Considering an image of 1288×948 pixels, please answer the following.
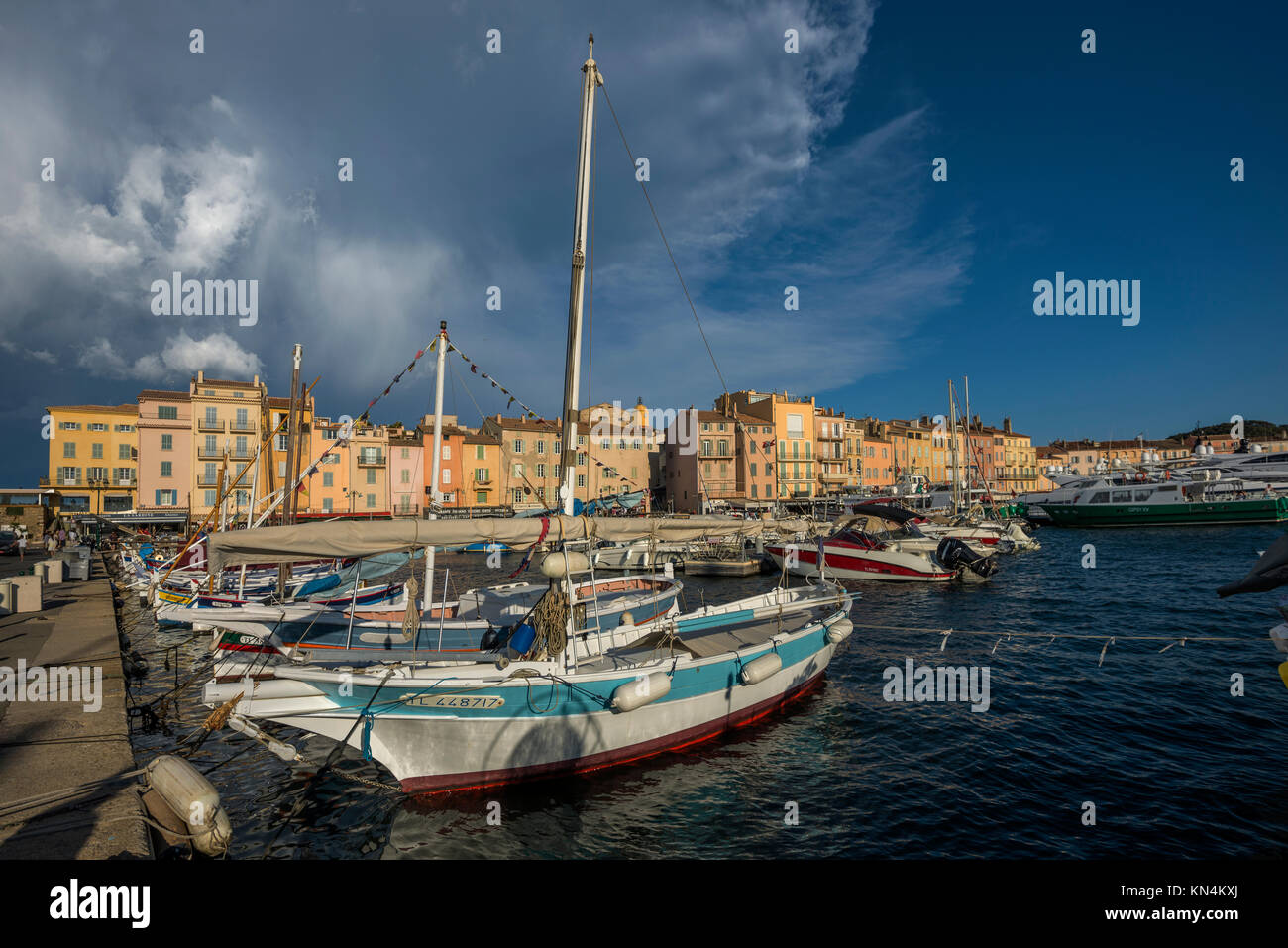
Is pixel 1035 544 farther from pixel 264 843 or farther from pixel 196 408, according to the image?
pixel 196 408

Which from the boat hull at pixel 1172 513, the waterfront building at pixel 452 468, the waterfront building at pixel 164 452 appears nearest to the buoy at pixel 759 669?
the waterfront building at pixel 452 468

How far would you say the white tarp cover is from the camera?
8656 millimetres

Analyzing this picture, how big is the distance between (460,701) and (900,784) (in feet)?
24.4

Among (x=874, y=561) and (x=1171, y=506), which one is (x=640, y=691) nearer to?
(x=874, y=561)

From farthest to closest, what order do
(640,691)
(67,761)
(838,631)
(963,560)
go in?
(963,560) → (838,631) → (640,691) → (67,761)

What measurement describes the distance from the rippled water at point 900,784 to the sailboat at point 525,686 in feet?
2.13

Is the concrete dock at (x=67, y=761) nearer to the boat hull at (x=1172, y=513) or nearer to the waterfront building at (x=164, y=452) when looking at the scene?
the waterfront building at (x=164, y=452)

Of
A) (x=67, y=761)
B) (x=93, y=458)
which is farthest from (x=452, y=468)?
(x=67, y=761)

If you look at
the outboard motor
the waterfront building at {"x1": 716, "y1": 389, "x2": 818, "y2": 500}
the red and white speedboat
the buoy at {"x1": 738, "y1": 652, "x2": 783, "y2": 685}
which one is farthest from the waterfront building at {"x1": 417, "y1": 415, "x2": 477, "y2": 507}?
the buoy at {"x1": 738, "y1": 652, "x2": 783, "y2": 685}

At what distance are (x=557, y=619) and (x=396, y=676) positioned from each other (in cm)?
259

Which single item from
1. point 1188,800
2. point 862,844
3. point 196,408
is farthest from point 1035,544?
point 196,408

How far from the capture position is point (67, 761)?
8867 mm

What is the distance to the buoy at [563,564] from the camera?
9773mm
